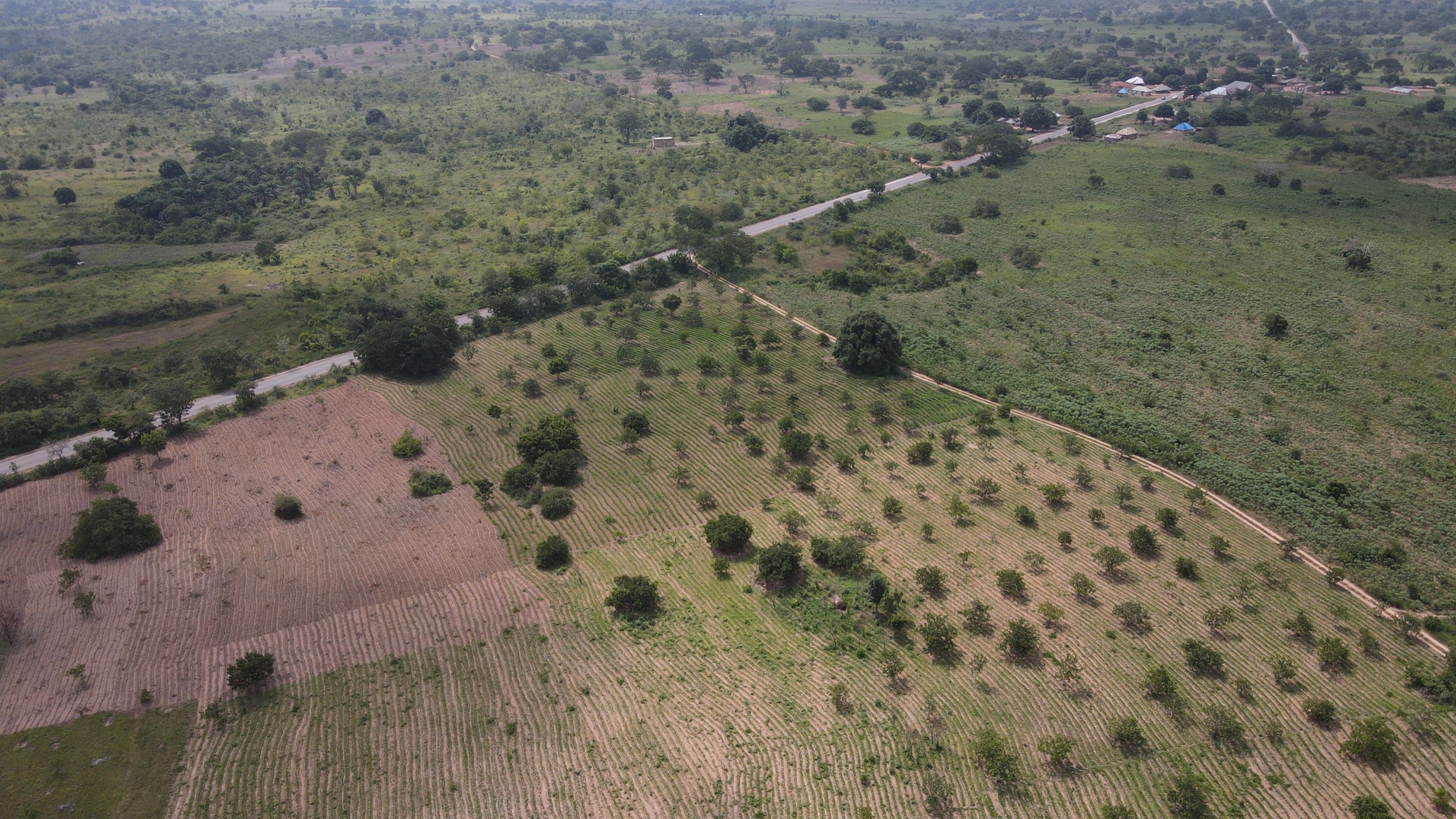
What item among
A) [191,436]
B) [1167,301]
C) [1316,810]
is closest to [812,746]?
[1316,810]

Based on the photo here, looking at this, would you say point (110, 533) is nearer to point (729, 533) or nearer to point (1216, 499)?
point (729, 533)

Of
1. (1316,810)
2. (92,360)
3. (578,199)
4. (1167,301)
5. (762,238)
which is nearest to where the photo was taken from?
(1316,810)

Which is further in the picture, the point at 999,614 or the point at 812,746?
the point at 999,614

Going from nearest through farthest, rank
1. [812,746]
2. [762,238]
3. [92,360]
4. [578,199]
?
[812,746], [92,360], [762,238], [578,199]

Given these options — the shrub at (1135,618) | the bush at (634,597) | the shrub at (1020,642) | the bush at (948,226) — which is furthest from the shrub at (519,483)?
the bush at (948,226)

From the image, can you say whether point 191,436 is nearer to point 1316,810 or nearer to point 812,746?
point 812,746

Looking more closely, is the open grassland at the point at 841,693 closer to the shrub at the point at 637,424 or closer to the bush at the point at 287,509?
the shrub at the point at 637,424
